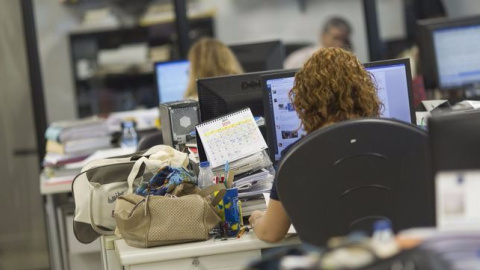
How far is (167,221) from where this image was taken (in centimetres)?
314

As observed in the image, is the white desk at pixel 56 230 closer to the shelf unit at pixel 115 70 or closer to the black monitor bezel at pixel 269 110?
the black monitor bezel at pixel 269 110

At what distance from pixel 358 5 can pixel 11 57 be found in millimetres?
2838

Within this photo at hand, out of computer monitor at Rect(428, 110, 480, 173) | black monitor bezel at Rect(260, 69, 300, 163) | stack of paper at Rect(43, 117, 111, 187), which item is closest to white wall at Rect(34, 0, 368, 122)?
stack of paper at Rect(43, 117, 111, 187)

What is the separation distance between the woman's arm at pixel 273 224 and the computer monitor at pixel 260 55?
298 centimetres

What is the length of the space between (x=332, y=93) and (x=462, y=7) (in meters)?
5.30

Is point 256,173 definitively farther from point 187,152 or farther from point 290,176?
point 290,176

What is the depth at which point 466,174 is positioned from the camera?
1.95m

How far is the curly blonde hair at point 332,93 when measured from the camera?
302cm

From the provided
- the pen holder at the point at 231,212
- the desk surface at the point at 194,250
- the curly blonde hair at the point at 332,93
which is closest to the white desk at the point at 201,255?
the desk surface at the point at 194,250

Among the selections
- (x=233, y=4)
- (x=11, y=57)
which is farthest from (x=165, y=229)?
(x=233, y=4)

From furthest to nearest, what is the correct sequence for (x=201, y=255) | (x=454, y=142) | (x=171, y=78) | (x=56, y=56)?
(x=56, y=56)
(x=171, y=78)
(x=201, y=255)
(x=454, y=142)

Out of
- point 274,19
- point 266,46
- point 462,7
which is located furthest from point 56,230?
point 462,7

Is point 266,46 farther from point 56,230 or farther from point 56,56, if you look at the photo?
point 56,56

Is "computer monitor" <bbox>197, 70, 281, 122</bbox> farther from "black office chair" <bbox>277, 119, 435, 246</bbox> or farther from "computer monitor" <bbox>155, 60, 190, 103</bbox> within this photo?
"computer monitor" <bbox>155, 60, 190, 103</bbox>
